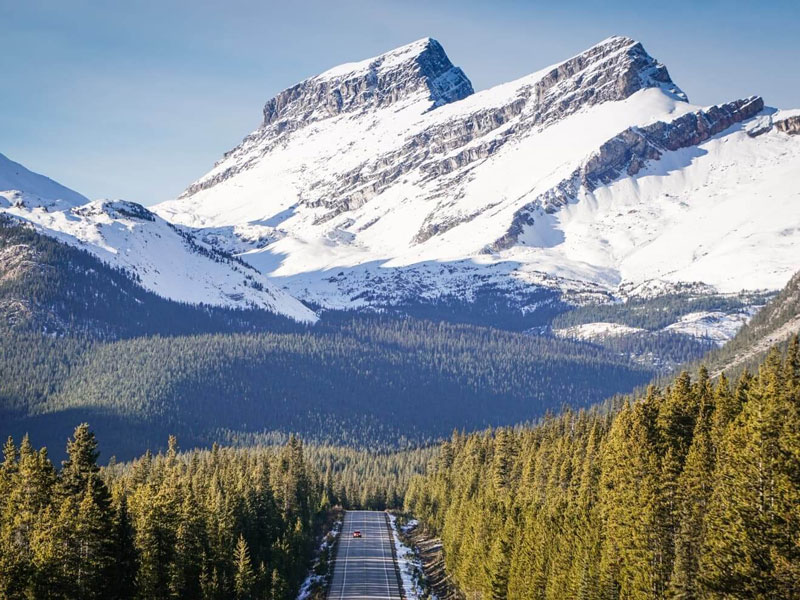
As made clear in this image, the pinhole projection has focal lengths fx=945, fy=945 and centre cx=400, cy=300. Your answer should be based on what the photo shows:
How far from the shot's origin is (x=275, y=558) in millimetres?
108875

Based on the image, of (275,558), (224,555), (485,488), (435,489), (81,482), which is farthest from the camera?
(435,489)

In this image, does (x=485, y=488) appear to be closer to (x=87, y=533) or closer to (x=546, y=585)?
(x=546, y=585)

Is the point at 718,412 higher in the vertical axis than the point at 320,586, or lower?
higher

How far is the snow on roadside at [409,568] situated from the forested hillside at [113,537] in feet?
49.2

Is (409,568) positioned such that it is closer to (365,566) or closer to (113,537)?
(365,566)

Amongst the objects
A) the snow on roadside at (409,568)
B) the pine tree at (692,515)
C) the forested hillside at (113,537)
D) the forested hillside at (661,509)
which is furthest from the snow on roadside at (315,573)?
the pine tree at (692,515)

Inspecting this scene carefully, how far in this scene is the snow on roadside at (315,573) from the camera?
4479 inches

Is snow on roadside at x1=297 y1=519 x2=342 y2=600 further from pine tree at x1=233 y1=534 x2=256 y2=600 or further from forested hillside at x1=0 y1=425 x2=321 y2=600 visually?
pine tree at x1=233 y1=534 x2=256 y2=600

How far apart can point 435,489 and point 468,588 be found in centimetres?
5708

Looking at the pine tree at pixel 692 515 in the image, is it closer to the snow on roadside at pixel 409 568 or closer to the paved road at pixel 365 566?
the paved road at pixel 365 566

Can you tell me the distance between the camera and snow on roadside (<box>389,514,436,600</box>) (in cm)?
11252

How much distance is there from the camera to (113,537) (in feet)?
227

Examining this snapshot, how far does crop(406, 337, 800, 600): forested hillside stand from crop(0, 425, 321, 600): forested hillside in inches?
996

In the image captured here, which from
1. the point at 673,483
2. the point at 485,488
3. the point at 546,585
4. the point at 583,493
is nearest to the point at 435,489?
the point at 485,488
